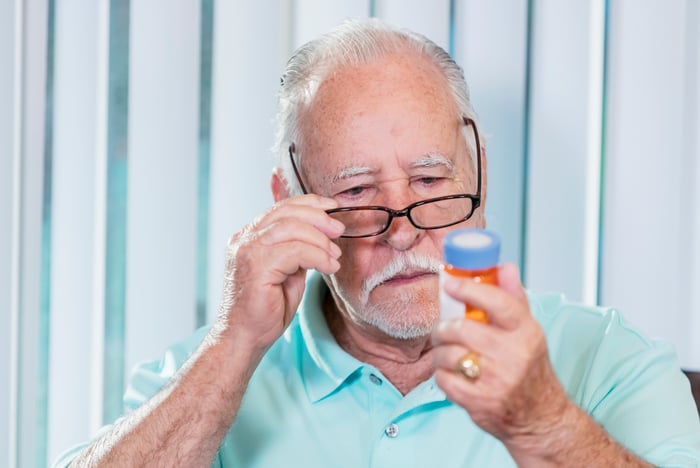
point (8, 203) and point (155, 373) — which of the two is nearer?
point (155, 373)

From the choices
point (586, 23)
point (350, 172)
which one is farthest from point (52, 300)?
point (586, 23)

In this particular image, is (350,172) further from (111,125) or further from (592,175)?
(111,125)

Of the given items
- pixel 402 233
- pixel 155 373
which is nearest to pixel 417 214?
pixel 402 233

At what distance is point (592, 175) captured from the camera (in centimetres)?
185

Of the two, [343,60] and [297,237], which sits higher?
[343,60]

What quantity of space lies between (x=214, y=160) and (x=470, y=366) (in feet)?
3.72

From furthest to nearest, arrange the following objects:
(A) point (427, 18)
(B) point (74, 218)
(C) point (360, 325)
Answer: (B) point (74, 218)
(A) point (427, 18)
(C) point (360, 325)

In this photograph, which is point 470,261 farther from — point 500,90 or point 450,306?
point 500,90

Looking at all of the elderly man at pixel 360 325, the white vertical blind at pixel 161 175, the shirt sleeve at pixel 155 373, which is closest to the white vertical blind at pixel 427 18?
the elderly man at pixel 360 325

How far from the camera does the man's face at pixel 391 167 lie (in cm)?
149

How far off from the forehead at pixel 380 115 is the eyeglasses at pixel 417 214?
76 millimetres

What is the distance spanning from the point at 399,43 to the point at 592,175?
0.50m

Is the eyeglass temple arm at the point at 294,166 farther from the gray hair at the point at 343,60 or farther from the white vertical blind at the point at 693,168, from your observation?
the white vertical blind at the point at 693,168

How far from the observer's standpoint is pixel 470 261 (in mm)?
933
